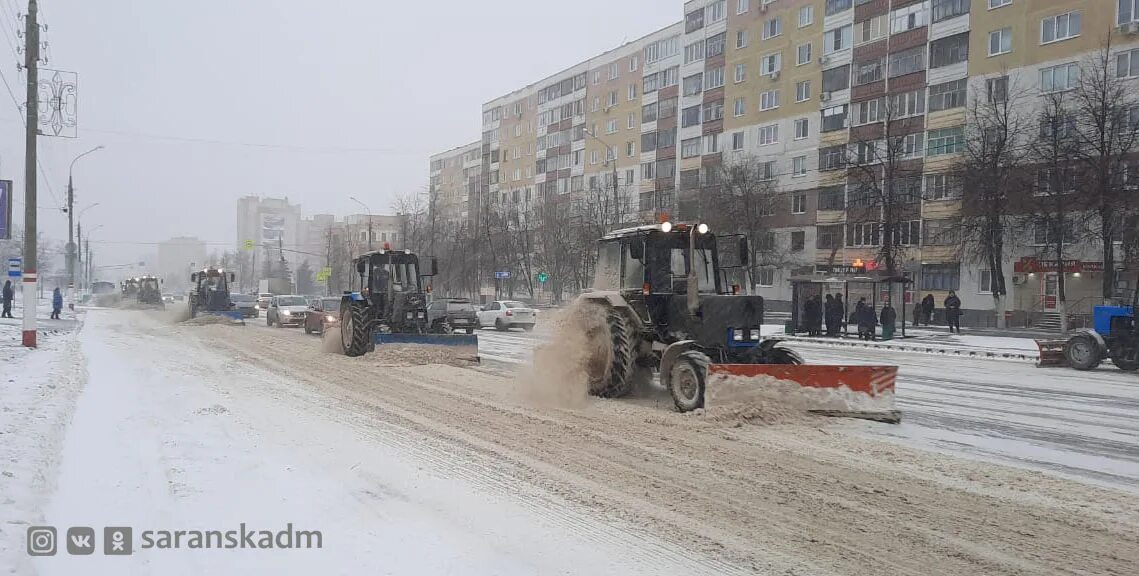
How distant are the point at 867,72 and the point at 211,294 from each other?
36706mm

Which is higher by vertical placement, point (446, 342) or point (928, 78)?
point (928, 78)

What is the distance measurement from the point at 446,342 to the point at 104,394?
643 cm

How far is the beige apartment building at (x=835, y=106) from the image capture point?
1469 inches

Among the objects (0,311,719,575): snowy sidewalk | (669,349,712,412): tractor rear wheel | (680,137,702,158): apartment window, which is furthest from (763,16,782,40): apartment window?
(0,311,719,575): snowy sidewalk

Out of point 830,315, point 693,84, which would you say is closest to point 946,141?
point 830,315

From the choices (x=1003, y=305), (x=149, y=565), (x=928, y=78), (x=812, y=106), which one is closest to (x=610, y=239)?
(x=149, y=565)

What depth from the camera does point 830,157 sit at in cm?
4669

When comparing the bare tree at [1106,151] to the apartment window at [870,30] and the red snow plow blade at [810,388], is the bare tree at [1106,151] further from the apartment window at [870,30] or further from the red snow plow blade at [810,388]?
the red snow plow blade at [810,388]

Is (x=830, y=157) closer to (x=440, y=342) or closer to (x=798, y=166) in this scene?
(x=798, y=166)

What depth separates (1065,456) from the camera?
7652 mm

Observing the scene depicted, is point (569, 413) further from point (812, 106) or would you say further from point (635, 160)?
point (635, 160)

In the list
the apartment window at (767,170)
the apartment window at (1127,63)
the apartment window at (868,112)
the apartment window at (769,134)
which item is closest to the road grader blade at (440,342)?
the apartment window at (1127,63)

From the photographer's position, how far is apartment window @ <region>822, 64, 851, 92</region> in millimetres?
45938

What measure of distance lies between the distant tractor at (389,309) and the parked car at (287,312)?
15.0m
